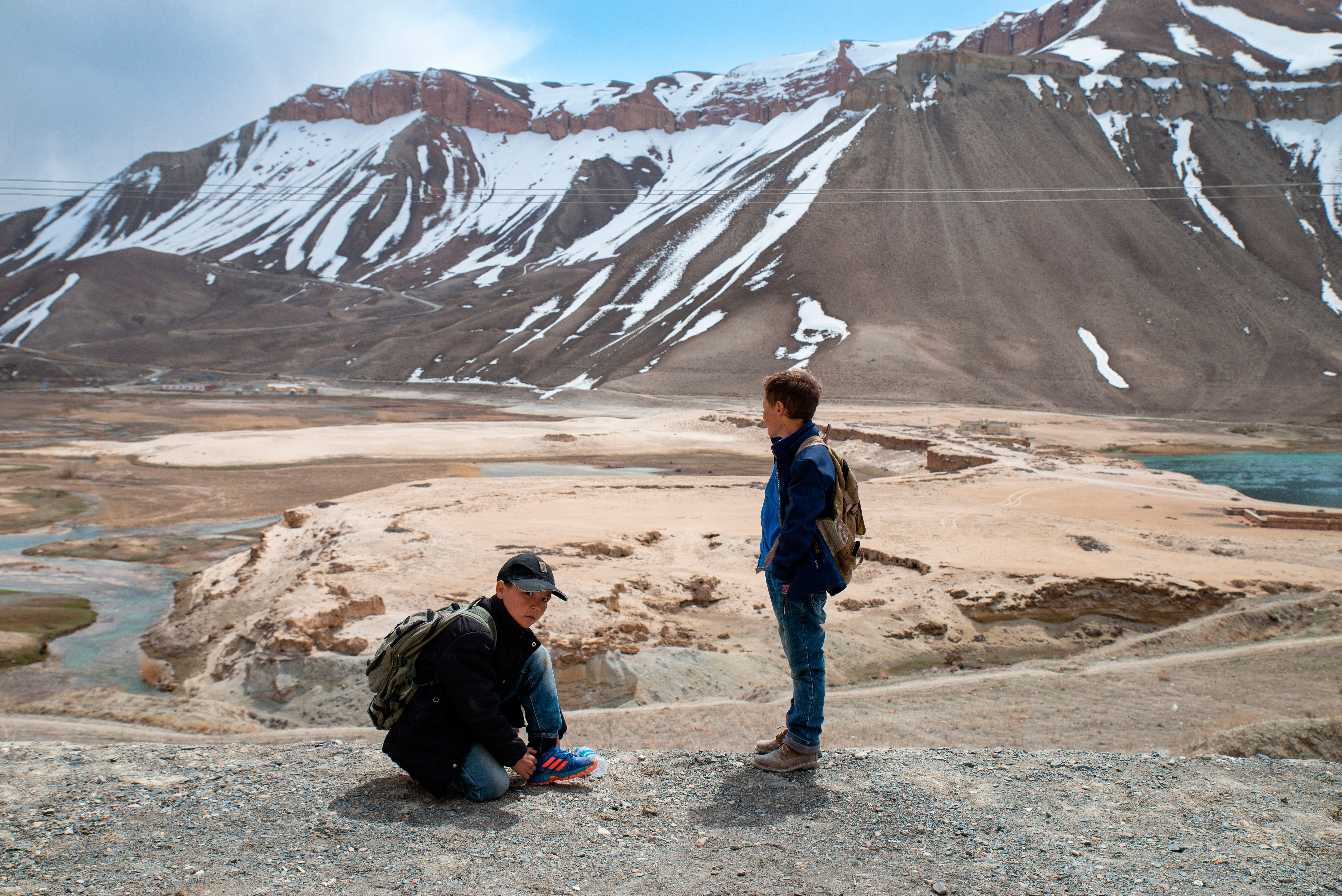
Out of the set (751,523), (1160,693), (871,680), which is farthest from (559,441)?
(1160,693)

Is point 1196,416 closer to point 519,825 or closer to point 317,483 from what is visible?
point 317,483

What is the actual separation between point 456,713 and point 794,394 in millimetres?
2305

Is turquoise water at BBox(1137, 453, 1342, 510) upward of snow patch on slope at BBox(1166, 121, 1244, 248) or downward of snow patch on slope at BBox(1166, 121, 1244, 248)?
downward

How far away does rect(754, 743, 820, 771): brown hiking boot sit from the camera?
14.6 feet

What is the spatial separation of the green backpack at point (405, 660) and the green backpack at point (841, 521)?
1501mm

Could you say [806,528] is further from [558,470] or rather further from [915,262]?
[915,262]

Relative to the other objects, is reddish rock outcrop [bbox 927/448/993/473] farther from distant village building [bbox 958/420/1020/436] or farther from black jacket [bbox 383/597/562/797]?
black jacket [bbox 383/597/562/797]

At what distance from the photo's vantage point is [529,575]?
4074 mm

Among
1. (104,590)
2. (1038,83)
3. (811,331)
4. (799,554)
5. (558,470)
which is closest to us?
(799,554)

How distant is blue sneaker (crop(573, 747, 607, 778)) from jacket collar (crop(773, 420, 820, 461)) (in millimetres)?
1819

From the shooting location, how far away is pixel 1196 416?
5309cm

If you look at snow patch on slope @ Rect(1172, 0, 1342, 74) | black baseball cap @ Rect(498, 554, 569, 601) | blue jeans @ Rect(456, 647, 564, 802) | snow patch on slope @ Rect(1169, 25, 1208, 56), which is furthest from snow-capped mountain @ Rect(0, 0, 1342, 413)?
black baseball cap @ Rect(498, 554, 569, 601)

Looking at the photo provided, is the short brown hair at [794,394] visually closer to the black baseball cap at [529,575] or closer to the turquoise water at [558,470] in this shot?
the black baseball cap at [529,575]

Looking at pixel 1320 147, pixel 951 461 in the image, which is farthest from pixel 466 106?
pixel 951 461
